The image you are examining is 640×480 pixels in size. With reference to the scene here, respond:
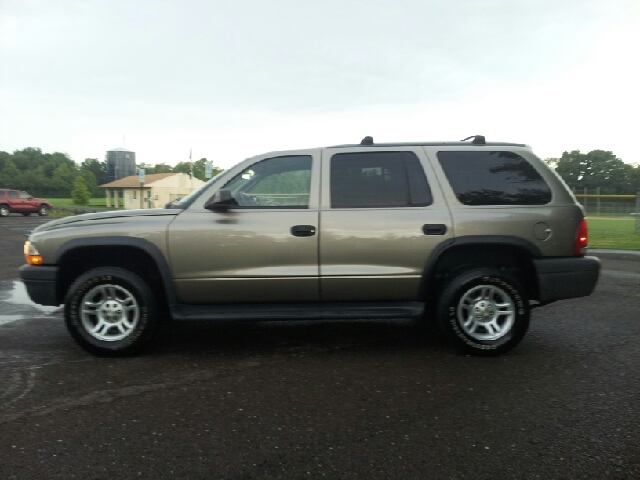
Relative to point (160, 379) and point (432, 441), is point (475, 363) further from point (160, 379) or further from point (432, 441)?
point (160, 379)

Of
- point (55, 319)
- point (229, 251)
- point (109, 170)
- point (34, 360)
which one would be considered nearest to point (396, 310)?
point (229, 251)

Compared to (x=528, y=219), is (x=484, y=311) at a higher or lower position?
lower

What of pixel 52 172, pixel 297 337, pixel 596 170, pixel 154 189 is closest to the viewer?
pixel 297 337

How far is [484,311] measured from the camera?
4.54 metres

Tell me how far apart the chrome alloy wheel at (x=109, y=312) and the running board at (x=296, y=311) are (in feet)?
1.24

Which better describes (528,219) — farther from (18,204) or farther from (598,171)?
(598,171)

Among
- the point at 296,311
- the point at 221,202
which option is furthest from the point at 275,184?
the point at 296,311

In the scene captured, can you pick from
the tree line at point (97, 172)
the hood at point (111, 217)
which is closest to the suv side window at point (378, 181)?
the hood at point (111, 217)

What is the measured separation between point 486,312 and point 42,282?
3.82 m

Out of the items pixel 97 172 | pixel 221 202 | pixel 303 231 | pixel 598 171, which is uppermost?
pixel 97 172

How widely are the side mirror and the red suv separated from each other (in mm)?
37839

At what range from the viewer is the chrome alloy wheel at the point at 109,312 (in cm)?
449

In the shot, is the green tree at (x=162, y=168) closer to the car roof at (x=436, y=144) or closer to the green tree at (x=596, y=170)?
the green tree at (x=596, y=170)

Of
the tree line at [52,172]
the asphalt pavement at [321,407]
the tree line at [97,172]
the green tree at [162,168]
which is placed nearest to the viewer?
the asphalt pavement at [321,407]
